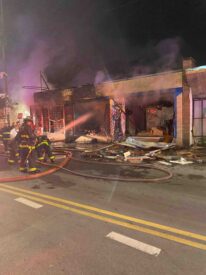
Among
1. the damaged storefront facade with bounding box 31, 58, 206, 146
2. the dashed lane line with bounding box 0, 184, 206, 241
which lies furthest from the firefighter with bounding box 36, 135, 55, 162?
the damaged storefront facade with bounding box 31, 58, 206, 146

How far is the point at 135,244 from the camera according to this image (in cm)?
287

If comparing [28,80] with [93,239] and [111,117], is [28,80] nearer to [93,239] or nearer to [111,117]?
[111,117]

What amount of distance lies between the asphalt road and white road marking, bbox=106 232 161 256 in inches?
2.2

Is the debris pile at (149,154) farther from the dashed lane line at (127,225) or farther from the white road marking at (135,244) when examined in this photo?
the white road marking at (135,244)

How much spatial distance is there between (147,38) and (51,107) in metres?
11.8

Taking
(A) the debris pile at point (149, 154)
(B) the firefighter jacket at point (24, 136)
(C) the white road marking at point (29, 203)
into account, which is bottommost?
(C) the white road marking at point (29, 203)

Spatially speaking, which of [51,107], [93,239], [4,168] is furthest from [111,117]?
[93,239]

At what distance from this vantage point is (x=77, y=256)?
2.64 metres

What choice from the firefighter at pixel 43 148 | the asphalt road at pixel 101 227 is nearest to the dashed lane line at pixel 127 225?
the asphalt road at pixel 101 227

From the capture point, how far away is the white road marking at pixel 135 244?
8.90 feet

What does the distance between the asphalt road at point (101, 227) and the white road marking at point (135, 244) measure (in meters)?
0.06

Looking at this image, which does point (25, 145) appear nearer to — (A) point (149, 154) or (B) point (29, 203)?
(B) point (29, 203)

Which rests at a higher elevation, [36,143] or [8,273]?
[36,143]

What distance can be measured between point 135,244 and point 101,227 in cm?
66
